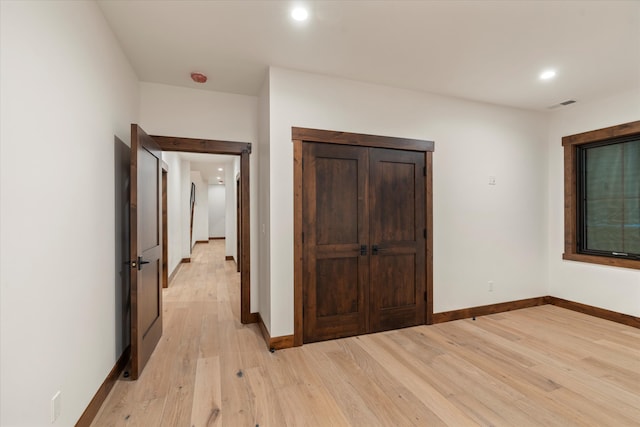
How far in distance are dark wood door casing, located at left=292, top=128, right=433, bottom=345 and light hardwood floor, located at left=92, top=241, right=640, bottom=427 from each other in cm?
25

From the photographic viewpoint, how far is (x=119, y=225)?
251cm

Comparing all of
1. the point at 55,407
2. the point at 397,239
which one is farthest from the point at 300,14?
the point at 55,407

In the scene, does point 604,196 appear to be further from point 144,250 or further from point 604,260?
point 144,250

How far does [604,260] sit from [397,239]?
267 centimetres

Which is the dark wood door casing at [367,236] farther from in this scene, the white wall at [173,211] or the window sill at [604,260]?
the white wall at [173,211]

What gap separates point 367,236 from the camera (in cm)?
325

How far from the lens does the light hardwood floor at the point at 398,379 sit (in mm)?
1950

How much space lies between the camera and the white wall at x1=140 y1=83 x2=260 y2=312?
3240mm

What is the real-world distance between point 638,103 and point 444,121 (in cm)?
210

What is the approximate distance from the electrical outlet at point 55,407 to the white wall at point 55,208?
38 millimetres

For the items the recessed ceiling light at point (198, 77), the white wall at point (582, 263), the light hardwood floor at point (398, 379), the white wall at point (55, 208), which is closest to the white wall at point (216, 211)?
the light hardwood floor at point (398, 379)

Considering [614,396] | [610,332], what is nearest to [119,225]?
[614,396]

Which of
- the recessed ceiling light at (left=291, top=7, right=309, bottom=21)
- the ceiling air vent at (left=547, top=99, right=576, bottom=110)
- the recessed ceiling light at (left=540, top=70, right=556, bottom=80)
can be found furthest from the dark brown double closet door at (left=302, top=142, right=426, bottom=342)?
the ceiling air vent at (left=547, top=99, right=576, bottom=110)

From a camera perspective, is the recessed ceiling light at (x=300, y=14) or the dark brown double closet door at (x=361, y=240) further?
the dark brown double closet door at (x=361, y=240)
